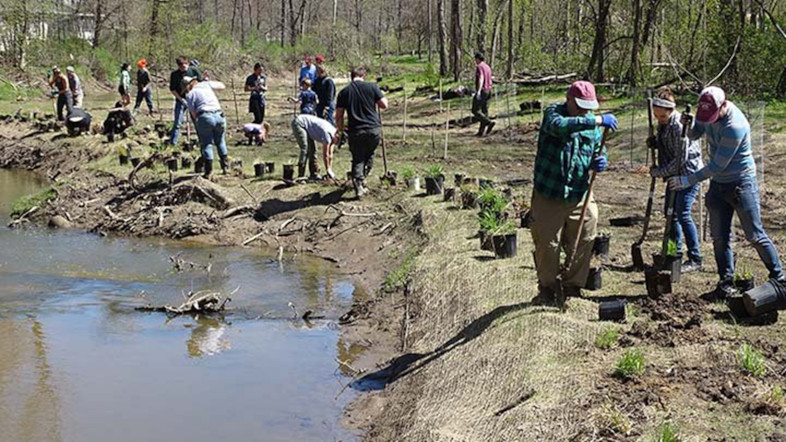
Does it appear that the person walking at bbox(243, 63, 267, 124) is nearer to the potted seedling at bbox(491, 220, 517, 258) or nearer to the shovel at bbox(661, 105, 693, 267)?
the potted seedling at bbox(491, 220, 517, 258)

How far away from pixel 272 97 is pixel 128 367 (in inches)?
1114

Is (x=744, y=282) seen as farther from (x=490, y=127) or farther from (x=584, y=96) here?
(x=490, y=127)

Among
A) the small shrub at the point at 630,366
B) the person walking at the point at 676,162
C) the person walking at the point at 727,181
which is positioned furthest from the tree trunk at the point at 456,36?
the small shrub at the point at 630,366

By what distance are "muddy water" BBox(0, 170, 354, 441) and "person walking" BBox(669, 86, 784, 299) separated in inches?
135

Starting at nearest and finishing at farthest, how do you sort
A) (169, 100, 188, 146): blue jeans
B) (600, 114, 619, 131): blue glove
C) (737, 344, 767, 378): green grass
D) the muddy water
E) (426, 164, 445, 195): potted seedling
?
(737, 344, 767, 378): green grass
(600, 114, 619, 131): blue glove
the muddy water
(426, 164, 445, 195): potted seedling
(169, 100, 188, 146): blue jeans

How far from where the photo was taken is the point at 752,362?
20.2 feet

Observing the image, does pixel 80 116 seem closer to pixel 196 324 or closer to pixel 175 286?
pixel 175 286

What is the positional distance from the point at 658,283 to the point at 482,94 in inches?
527

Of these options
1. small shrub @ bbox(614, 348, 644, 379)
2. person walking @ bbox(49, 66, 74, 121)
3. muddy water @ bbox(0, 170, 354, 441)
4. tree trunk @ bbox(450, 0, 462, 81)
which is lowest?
muddy water @ bbox(0, 170, 354, 441)

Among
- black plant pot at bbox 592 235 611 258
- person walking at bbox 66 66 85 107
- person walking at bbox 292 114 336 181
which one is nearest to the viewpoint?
black plant pot at bbox 592 235 611 258

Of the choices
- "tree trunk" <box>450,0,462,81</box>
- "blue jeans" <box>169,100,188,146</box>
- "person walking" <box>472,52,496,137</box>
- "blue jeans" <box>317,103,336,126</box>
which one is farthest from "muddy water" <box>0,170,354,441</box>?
"tree trunk" <box>450,0,462,81</box>

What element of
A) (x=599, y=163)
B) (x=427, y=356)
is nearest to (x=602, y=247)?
(x=599, y=163)

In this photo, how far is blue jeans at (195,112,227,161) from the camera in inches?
592

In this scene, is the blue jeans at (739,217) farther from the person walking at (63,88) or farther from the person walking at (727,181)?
the person walking at (63,88)
